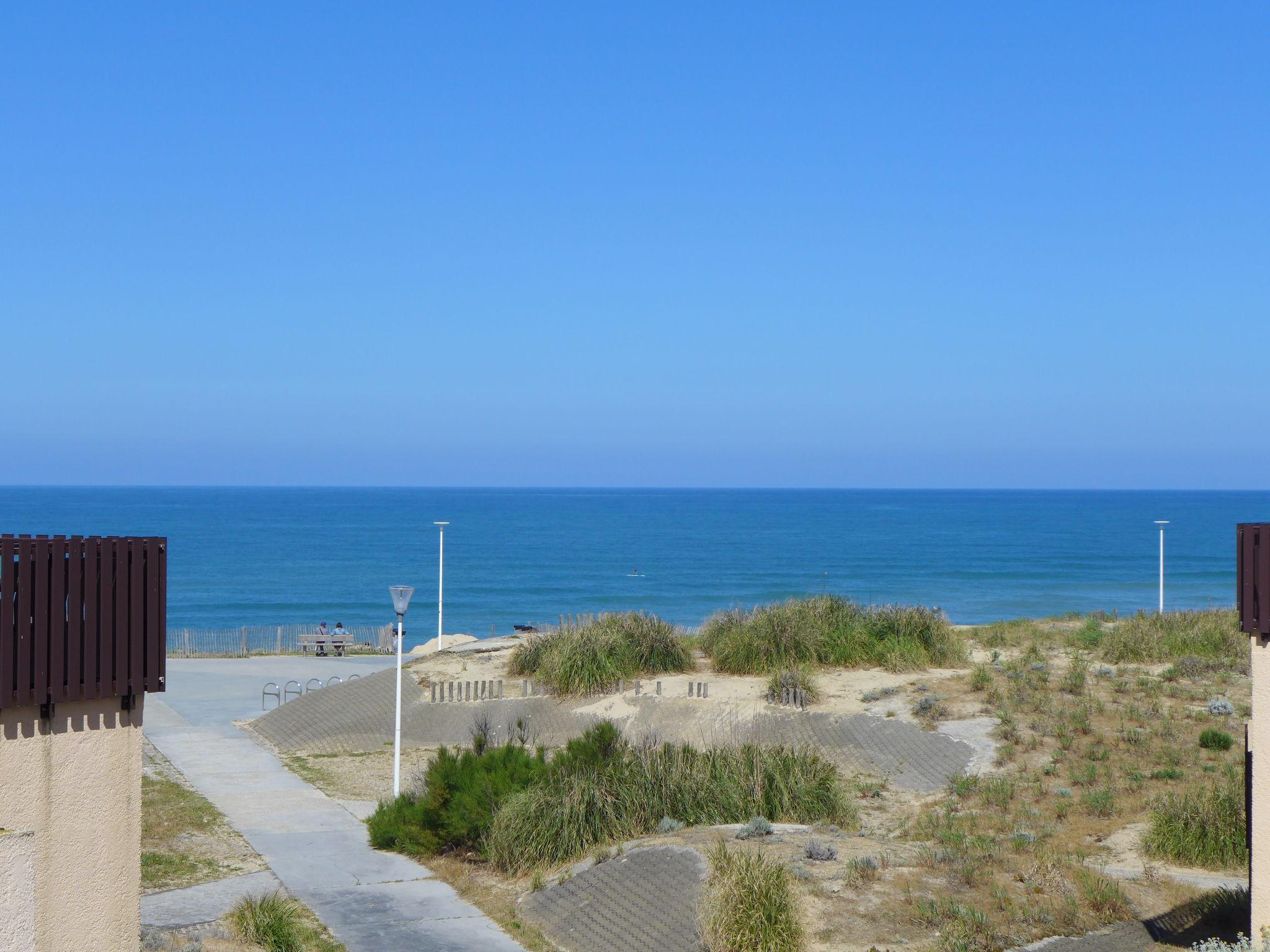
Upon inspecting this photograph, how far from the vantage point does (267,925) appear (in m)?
12.0

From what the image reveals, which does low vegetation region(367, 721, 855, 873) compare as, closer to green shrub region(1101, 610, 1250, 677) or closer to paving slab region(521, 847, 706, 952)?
paving slab region(521, 847, 706, 952)

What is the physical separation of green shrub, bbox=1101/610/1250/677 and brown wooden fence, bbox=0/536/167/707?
20.6 meters

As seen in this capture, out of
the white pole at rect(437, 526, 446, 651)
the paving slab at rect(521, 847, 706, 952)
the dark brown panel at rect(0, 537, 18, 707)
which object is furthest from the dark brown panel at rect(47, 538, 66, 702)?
the white pole at rect(437, 526, 446, 651)

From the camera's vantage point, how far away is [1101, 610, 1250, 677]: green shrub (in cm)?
2436

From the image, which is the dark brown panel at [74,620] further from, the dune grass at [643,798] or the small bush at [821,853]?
the small bush at [821,853]

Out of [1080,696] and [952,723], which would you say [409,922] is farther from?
[1080,696]

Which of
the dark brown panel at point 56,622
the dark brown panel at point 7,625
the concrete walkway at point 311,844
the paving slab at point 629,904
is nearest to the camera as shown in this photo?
the dark brown panel at point 7,625

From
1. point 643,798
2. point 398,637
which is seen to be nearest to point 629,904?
point 643,798

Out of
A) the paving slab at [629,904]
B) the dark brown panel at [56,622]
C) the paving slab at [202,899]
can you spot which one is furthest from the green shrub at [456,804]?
the dark brown panel at [56,622]

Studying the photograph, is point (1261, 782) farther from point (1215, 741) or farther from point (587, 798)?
point (1215, 741)

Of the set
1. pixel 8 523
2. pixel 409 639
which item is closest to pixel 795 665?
pixel 409 639

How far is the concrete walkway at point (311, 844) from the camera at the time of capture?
43.3ft

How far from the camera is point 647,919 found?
12352 millimetres

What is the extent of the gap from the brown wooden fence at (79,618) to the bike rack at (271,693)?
18955 mm
